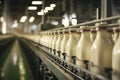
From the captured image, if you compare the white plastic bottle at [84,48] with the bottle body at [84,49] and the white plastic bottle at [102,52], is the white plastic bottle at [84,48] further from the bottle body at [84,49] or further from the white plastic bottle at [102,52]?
the white plastic bottle at [102,52]

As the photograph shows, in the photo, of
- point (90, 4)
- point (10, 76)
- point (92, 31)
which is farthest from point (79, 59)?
point (90, 4)

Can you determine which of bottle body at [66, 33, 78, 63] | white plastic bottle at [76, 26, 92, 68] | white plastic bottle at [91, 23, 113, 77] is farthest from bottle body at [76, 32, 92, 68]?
bottle body at [66, 33, 78, 63]

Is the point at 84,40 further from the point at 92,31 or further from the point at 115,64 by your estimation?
the point at 115,64

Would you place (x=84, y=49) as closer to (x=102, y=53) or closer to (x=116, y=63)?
(x=102, y=53)

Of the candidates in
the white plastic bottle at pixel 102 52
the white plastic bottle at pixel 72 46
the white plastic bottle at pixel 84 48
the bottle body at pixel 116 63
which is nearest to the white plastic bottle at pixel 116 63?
the bottle body at pixel 116 63

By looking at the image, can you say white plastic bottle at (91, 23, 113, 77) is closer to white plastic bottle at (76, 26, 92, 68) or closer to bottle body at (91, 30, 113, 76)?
bottle body at (91, 30, 113, 76)

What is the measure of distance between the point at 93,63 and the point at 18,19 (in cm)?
3180

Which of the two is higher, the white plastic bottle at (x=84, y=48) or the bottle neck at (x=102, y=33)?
the bottle neck at (x=102, y=33)

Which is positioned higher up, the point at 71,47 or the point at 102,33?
the point at 102,33

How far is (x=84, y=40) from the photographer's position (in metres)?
1.51

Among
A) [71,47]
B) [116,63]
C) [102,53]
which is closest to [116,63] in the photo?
[116,63]

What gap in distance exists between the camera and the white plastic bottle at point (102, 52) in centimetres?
120

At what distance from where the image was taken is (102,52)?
1.22m

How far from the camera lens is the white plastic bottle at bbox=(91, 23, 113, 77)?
120 cm
